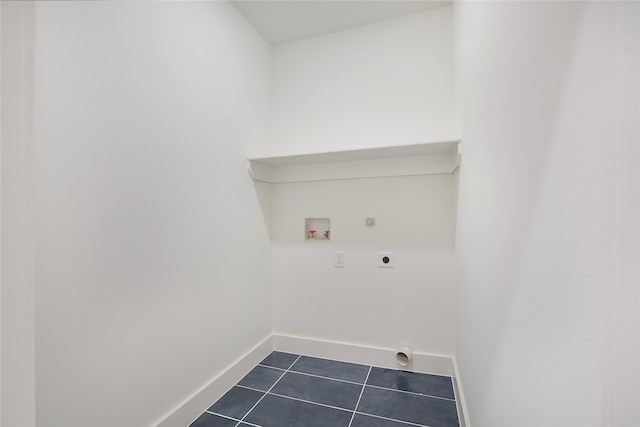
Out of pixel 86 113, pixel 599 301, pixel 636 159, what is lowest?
pixel 599 301

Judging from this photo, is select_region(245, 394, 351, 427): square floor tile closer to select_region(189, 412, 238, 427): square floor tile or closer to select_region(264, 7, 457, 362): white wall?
select_region(189, 412, 238, 427): square floor tile

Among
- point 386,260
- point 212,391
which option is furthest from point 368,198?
point 212,391

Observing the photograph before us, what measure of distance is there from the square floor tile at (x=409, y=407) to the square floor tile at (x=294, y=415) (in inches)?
6.6

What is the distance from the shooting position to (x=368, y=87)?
2227mm

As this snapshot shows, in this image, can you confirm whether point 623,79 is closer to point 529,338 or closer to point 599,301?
point 599,301

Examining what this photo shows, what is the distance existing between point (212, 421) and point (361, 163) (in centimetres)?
190

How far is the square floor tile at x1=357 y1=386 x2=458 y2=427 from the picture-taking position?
1545 mm

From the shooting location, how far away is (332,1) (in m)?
1.95

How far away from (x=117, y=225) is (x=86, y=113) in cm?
45

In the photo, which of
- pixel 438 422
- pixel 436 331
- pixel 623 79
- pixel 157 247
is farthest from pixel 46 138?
pixel 436 331

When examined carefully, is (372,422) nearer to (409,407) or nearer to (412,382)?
(409,407)

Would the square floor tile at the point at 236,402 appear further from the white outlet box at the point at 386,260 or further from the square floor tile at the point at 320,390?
the white outlet box at the point at 386,260

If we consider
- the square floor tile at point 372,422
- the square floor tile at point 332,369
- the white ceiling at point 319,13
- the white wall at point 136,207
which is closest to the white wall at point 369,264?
the square floor tile at point 332,369

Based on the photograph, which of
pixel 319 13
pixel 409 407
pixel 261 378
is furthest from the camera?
pixel 319 13
